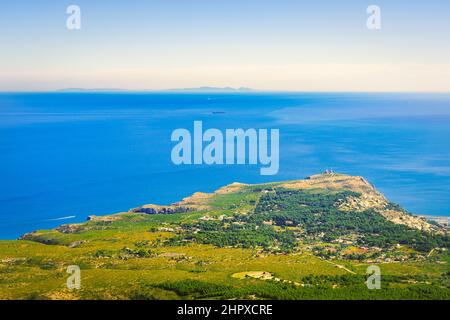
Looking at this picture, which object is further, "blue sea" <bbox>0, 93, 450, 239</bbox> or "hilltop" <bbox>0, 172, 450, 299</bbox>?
"blue sea" <bbox>0, 93, 450, 239</bbox>

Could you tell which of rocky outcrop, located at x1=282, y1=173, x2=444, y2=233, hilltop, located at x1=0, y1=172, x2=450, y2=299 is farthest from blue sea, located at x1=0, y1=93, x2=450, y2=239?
hilltop, located at x1=0, y1=172, x2=450, y2=299

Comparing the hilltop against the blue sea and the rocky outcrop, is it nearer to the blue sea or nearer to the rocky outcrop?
the rocky outcrop

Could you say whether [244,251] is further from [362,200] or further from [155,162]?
[155,162]

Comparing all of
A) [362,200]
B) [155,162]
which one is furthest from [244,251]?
[155,162]

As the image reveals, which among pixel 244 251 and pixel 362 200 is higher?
pixel 362 200

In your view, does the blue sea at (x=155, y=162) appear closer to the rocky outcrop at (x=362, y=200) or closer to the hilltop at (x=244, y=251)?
the rocky outcrop at (x=362, y=200)

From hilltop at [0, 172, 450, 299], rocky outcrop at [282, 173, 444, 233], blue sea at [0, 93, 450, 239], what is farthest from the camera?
blue sea at [0, 93, 450, 239]
